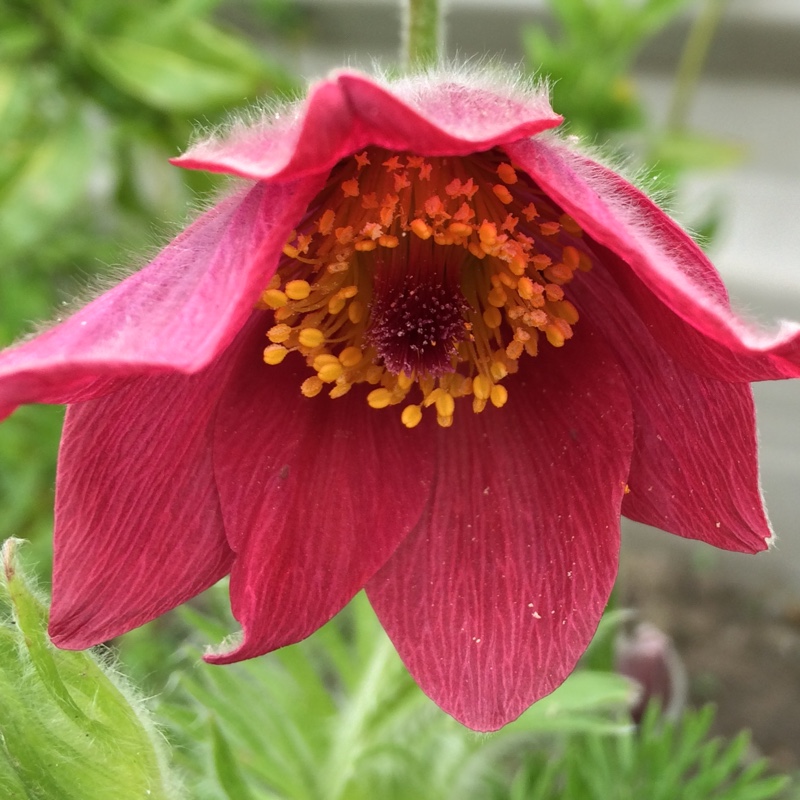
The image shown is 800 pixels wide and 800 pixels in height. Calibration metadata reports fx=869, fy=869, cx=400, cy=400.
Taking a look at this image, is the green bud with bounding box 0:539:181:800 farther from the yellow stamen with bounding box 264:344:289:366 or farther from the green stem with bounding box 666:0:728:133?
the green stem with bounding box 666:0:728:133

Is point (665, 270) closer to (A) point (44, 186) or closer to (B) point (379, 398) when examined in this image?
(B) point (379, 398)

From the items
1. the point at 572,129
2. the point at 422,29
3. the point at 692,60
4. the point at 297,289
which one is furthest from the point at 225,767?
the point at 692,60

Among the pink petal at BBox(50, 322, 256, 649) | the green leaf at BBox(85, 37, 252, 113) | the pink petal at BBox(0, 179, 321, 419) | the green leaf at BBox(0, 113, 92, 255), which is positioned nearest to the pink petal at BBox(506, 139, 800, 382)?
the pink petal at BBox(0, 179, 321, 419)

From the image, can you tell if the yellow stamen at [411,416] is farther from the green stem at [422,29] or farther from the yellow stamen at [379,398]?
the green stem at [422,29]

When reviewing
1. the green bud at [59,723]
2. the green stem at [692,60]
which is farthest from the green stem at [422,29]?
the green stem at [692,60]

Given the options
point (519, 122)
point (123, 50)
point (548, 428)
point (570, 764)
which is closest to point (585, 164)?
point (519, 122)

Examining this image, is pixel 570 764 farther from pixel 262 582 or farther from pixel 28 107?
pixel 28 107
